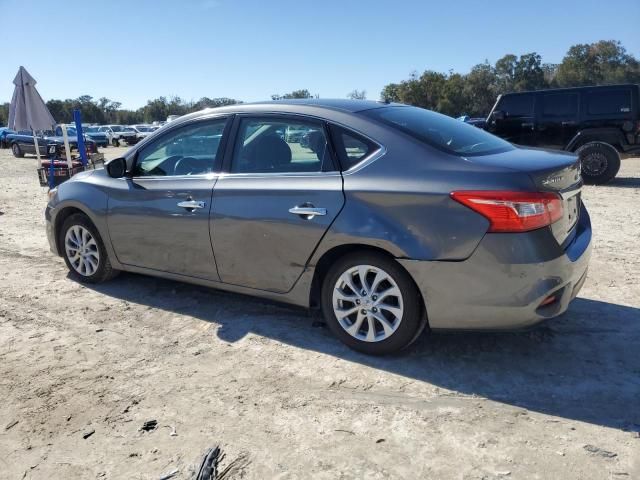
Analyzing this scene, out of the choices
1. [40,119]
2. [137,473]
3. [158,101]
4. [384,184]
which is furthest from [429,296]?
[158,101]

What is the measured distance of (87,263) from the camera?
4.96 meters

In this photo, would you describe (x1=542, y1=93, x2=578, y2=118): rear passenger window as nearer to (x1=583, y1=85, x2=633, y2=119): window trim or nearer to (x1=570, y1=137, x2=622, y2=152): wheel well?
(x1=583, y1=85, x2=633, y2=119): window trim

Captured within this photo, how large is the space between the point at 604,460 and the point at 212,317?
284 cm

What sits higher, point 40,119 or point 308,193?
point 40,119

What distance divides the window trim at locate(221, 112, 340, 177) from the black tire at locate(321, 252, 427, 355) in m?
0.60

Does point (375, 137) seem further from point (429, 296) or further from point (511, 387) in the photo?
point (511, 387)

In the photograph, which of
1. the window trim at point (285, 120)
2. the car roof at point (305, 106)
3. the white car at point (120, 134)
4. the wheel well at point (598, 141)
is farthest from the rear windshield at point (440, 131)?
the white car at point (120, 134)

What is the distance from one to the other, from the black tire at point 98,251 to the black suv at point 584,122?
9.69 metres

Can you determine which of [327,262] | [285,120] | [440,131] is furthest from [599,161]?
[327,262]

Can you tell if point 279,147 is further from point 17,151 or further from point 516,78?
point 516,78

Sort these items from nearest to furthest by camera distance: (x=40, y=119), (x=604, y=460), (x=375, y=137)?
1. (x=604, y=460)
2. (x=375, y=137)
3. (x=40, y=119)

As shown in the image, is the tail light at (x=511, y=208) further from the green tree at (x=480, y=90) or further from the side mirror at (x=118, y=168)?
the green tree at (x=480, y=90)

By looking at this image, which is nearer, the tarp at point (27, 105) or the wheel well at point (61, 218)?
the wheel well at point (61, 218)

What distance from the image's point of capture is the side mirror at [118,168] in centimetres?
453
